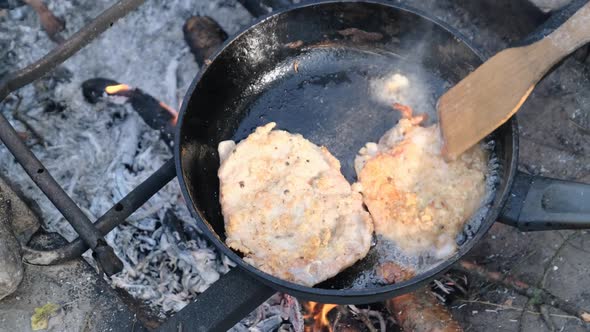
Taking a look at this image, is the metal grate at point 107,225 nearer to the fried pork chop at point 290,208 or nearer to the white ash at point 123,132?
the fried pork chop at point 290,208

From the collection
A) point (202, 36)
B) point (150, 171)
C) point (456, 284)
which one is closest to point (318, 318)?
point (456, 284)

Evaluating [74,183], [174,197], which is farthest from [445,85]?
[74,183]

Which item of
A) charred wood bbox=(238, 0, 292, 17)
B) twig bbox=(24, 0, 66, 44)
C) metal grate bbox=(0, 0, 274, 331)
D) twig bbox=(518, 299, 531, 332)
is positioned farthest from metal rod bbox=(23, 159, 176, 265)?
twig bbox=(518, 299, 531, 332)

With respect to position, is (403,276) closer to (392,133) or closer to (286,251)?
(286,251)

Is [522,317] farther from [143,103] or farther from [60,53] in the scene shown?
[60,53]

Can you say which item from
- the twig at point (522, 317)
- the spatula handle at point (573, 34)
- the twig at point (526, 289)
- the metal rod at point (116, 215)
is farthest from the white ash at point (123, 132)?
the spatula handle at point (573, 34)
